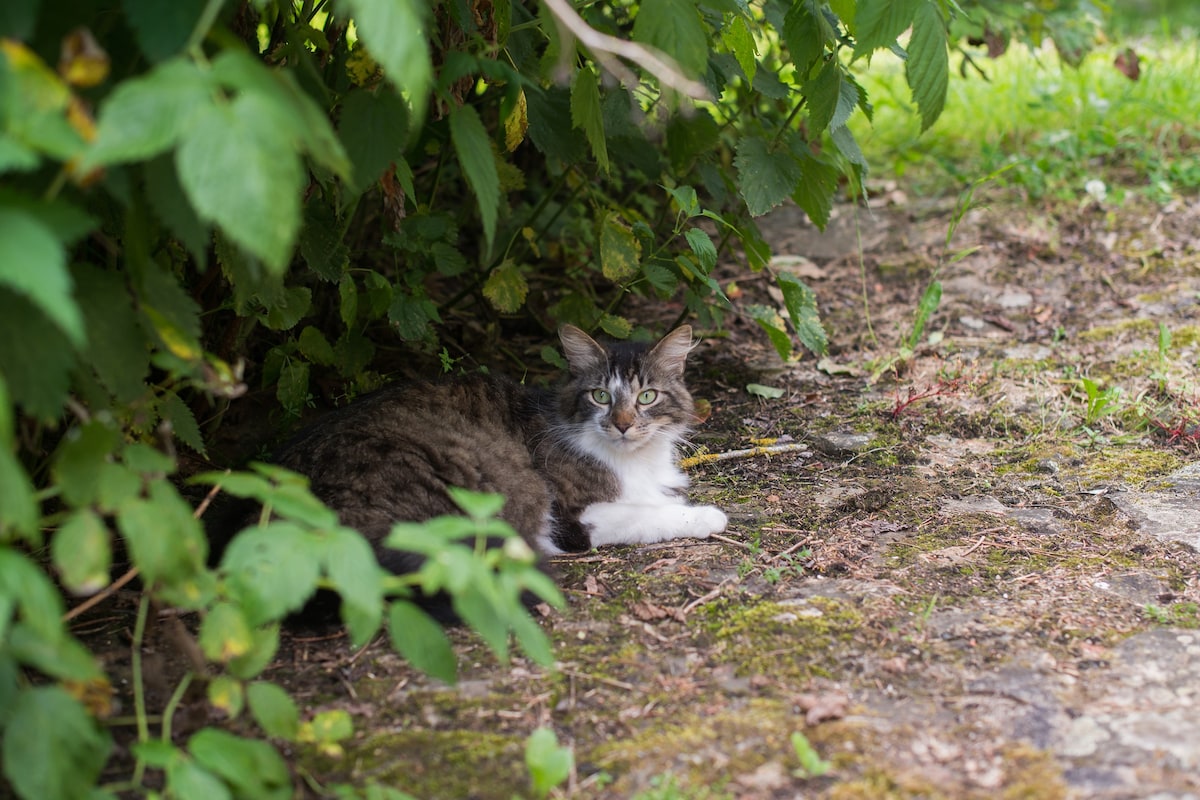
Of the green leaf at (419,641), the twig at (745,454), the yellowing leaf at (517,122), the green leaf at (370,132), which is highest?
the yellowing leaf at (517,122)

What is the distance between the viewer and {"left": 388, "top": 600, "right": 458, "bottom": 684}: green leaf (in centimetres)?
188

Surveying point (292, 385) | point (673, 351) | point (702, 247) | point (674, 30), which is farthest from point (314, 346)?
point (674, 30)

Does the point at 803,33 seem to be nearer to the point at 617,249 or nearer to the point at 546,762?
the point at 617,249

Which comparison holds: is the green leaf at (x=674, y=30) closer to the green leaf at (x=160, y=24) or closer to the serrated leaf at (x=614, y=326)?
the green leaf at (x=160, y=24)

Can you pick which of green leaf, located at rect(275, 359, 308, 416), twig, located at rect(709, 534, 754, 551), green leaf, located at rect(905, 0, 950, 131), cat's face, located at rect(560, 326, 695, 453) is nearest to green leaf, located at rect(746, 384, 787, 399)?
cat's face, located at rect(560, 326, 695, 453)

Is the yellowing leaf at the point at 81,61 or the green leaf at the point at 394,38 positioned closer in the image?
the green leaf at the point at 394,38

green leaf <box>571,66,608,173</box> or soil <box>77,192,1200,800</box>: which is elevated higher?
green leaf <box>571,66,608,173</box>

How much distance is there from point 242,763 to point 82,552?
18.3 inches

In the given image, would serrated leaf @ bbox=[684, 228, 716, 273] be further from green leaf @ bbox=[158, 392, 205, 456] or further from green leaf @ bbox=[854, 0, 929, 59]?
green leaf @ bbox=[158, 392, 205, 456]

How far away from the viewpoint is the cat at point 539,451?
3180 millimetres

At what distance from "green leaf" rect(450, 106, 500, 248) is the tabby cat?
107 cm

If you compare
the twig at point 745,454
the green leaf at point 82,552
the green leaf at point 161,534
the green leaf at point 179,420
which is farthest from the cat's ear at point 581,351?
the green leaf at point 82,552

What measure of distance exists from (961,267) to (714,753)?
3.83m

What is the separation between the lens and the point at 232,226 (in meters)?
1.48
